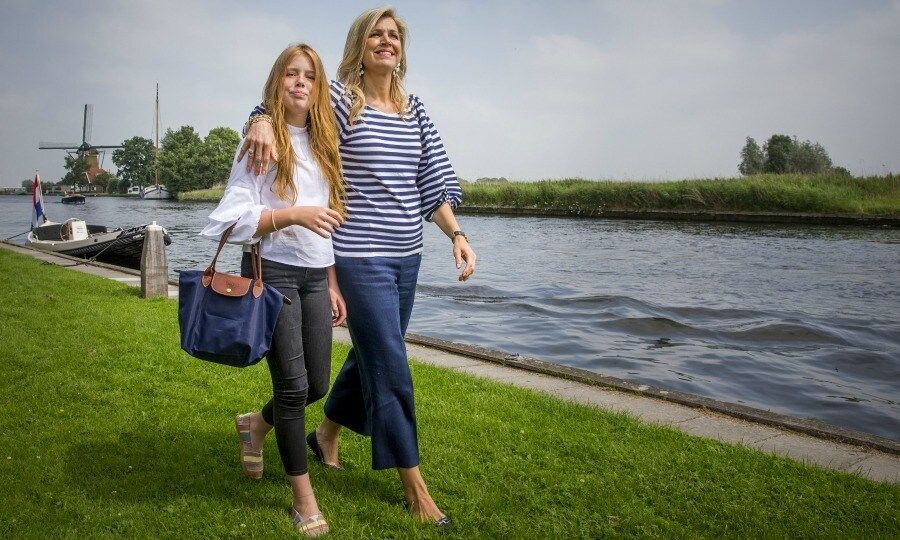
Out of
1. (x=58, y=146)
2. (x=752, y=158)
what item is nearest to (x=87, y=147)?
(x=58, y=146)

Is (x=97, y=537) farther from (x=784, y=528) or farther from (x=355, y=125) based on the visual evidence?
(x=784, y=528)

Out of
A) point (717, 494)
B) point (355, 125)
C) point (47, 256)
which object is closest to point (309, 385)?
point (355, 125)

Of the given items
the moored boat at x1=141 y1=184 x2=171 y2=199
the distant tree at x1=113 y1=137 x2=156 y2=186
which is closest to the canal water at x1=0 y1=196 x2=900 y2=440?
the moored boat at x1=141 y1=184 x2=171 y2=199

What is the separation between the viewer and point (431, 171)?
11.2 feet

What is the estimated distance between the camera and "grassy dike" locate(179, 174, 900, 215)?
1305 inches

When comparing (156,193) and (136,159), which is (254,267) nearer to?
(156,193)

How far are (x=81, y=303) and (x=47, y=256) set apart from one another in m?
9.70

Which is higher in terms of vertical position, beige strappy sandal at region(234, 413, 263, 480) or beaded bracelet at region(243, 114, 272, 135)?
beaded bracelet at region(243, 114, 272, 135)

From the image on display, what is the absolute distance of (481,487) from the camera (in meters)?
3.73

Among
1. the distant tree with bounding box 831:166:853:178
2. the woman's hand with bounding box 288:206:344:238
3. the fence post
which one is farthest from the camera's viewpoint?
the distant tree with bounding box 831:166:853:178

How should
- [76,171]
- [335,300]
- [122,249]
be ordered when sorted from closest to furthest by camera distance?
[335,300]
[122,249]
[76,171]

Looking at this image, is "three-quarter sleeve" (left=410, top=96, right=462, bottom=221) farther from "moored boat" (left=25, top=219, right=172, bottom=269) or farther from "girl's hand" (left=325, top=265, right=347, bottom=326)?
"moored boat" (left=25, top=219, right=172, bottom=269)

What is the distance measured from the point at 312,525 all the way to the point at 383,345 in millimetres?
803

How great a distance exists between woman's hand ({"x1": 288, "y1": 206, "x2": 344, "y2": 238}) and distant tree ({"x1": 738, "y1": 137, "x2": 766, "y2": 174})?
53.8 m
